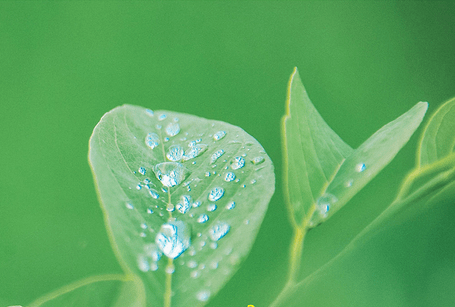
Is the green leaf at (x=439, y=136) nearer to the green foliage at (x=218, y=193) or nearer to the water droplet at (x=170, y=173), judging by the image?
the green foliage at (x=218, y=193)

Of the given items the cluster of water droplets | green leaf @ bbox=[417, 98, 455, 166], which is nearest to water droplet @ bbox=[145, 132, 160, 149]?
the cluster of water droplets

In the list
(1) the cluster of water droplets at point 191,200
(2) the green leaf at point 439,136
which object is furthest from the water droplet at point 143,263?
(2) the green leaf at point 439,136

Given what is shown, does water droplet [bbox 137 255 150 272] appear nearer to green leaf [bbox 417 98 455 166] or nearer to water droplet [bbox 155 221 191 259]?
water droplet [bbox 155 221 191 259]

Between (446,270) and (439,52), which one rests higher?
(439,52)

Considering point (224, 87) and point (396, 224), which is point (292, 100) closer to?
point (396, 224)

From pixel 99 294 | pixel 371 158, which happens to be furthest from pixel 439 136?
pixel 99 294

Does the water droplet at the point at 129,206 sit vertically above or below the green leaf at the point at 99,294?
above

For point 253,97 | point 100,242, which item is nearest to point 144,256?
point 100,242
